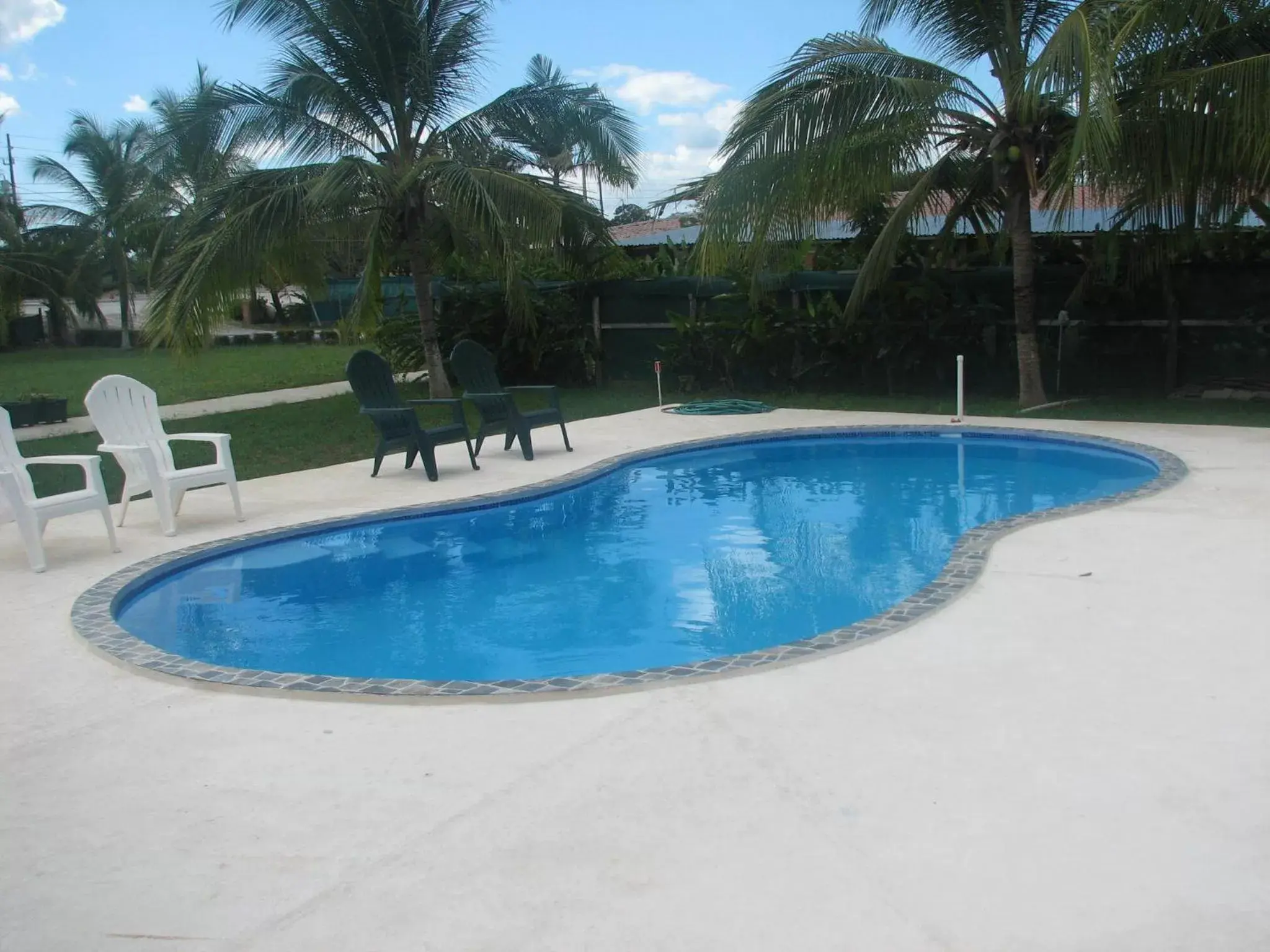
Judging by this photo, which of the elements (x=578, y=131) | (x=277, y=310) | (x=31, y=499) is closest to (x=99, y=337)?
(x=277, y=310)

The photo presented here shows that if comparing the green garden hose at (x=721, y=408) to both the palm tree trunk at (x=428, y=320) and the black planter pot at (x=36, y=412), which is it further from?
the black planter pot at (x=36, y=412)

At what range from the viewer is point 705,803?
3.41 metres

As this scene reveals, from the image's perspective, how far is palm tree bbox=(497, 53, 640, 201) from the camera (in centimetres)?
1357

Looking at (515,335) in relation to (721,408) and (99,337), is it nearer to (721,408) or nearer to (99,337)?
(721,408)

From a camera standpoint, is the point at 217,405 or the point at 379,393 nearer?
the point at 379,393

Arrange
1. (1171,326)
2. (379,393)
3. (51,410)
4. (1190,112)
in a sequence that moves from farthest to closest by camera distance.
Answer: (51,410) → (1171,326) → (1190,112) → (379,393)

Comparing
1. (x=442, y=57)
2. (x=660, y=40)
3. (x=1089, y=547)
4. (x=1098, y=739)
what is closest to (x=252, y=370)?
(x=442, y=57)

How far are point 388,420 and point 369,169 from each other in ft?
13.9

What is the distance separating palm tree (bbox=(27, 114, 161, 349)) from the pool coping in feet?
80.5

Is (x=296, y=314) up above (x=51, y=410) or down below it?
above

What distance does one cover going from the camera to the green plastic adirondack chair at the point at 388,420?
9.49 m

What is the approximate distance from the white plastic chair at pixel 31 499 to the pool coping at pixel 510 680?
504 millimetres

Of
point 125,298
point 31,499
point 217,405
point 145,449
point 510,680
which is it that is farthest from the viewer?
point 125,298

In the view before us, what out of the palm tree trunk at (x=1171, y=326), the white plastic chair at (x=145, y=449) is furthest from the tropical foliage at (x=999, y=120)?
the white plastic chair at (x=145, y=449)
